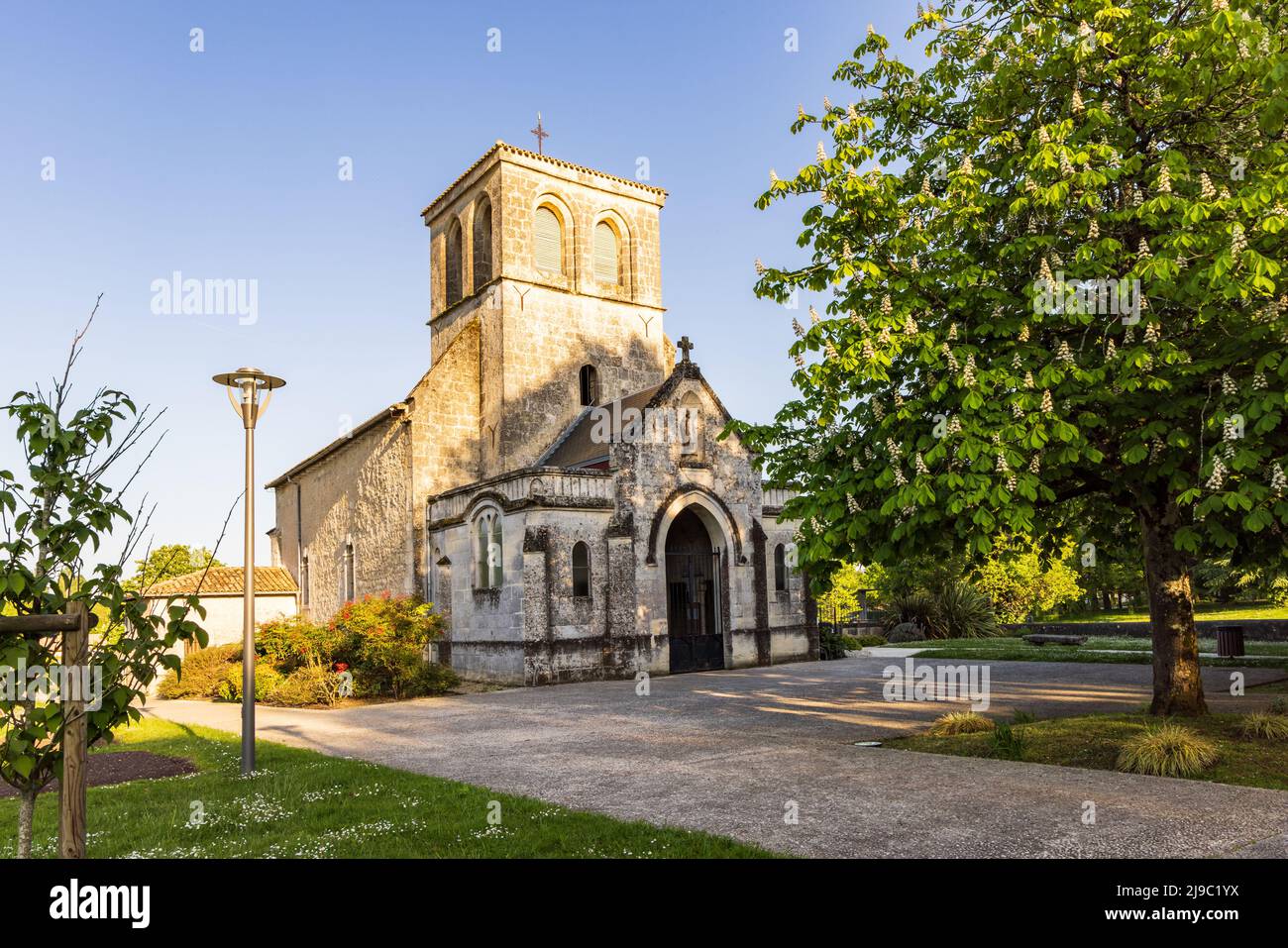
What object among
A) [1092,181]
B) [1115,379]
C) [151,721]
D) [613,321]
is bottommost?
[151,721]

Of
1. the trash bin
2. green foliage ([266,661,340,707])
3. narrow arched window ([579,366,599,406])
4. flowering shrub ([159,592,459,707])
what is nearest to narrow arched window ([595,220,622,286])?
narrow arched window ([579,366,599,406])

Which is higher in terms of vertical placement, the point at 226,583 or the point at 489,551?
the point at 489,551

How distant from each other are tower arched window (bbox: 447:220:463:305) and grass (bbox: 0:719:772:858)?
23012mm

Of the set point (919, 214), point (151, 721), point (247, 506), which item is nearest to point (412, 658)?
point (151, 721)

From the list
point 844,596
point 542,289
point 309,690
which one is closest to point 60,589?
point 309,690

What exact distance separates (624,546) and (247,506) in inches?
450

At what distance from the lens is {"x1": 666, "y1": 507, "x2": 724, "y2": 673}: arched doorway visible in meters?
23.4

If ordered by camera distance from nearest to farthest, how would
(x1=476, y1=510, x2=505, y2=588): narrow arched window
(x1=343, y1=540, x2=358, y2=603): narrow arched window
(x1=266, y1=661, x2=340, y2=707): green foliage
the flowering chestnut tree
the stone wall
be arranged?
the flowering chestnut tree → (x1=266, y1=661, x2=340, y2=707): green foliage → (x1=476, y1=510, x2=505, y2=588): narrow arched window → the stone wall → (x1=343, y1=540, x2=358, y2=603): narrow arched window

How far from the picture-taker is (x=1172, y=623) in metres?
10.4

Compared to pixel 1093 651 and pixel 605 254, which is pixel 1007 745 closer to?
pixel 1093 651

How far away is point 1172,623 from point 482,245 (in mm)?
24008

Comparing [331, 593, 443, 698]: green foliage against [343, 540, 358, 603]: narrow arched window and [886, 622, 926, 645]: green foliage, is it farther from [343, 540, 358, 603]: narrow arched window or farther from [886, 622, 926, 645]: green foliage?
[886, 622, 926, 645]: green foliage
